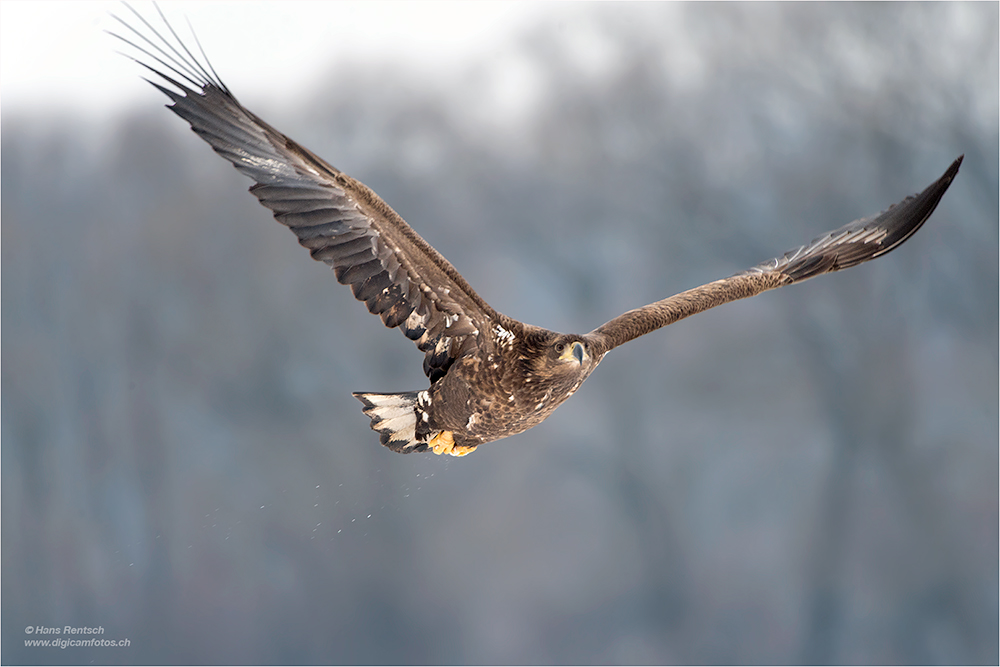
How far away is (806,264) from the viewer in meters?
4.58

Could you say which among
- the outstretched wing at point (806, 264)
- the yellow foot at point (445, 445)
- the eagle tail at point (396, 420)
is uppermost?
the outstretched wing at point (806, 264)

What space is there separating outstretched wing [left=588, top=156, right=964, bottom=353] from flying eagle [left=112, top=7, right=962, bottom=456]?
2 cm

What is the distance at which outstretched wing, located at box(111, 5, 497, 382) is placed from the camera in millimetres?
3215

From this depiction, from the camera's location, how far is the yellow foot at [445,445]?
3953 millimetres

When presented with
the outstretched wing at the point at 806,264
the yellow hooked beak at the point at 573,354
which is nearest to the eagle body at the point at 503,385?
the yellow hooked beak at the point at 573,354

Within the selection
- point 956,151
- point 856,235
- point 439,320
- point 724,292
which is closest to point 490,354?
point 439,320

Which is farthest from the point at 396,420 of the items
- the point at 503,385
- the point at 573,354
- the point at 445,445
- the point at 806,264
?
the point at 806,264

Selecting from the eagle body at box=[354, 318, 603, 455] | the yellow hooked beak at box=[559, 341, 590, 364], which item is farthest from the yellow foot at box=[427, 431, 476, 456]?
the yellow hooked beak at box=[559, 341, 590, 364]

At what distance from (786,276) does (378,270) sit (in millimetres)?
2250

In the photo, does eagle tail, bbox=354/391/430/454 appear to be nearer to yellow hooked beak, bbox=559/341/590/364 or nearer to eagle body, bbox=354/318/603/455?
eagle body, bbox=354/318/603/455

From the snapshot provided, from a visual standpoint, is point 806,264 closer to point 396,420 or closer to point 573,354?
point 573,354

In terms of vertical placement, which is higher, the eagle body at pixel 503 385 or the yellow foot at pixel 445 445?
the eagle body at pixel 503 385

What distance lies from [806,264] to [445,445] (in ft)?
7.29

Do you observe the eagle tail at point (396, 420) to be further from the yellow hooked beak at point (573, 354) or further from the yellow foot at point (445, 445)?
the yellow hooked beak at point (573, 354)
